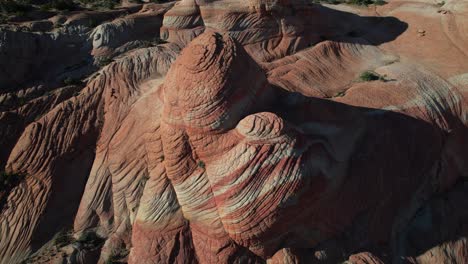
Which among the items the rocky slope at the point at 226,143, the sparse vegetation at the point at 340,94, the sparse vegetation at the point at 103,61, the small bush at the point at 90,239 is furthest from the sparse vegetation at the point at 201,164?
the sparse vegetation at the point at 103,61

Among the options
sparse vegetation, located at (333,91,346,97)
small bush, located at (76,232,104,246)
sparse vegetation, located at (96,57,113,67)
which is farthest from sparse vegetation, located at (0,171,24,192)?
sparse vegetation, located at (333,91,346,97)

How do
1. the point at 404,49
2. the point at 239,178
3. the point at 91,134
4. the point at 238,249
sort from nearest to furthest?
the point at 239,178 < the point at 238,249 < the point at 91,134 < the point at 404,49

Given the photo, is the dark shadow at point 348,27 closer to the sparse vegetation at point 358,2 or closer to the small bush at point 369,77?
the sparse vegetation at point 358,2

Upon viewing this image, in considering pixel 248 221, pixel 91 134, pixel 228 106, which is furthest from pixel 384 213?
pixel 91 134

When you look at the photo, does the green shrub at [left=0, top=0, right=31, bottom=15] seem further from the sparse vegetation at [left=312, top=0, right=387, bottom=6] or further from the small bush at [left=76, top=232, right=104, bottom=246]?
the sparse vegetation at [left=312, top=0, right=387, bottom=6]

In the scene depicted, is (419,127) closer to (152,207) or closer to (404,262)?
(404,262)

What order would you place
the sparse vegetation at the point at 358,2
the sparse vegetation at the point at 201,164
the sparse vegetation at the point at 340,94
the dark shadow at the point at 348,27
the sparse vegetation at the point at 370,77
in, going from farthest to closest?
the sparse vegetation at the point at 358,2 → the dark shadow at the point at 348,27 → the sparse vegetation at the point at 370,77 → the sparse vegetation at the point at 340,94 → the sparse vegetation at the point at 201,164

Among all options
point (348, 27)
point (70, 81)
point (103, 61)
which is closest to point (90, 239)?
point (70, 81)

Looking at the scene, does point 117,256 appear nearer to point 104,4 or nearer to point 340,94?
point 340,94
